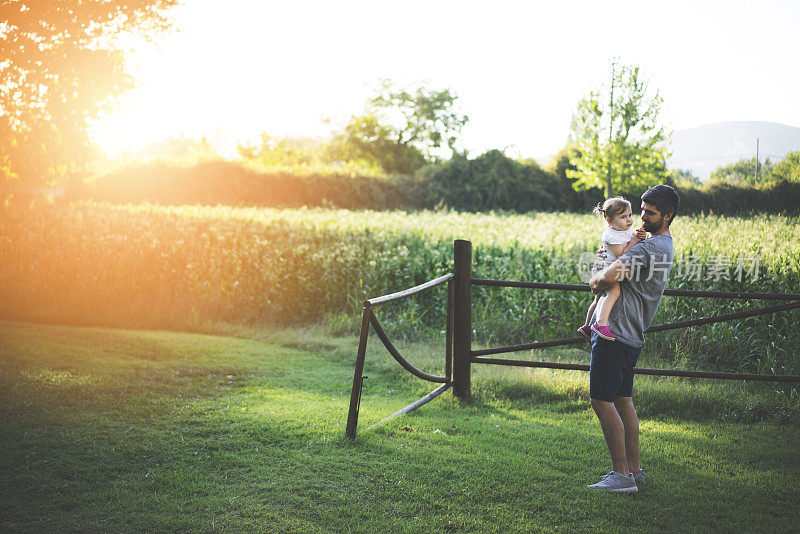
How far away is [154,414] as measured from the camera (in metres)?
4.63

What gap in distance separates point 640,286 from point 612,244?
0.36 metres

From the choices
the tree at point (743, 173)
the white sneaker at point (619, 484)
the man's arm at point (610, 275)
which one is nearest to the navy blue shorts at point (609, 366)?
the man's arm at point (610, 275)

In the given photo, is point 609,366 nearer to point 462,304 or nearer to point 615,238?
point 615,238

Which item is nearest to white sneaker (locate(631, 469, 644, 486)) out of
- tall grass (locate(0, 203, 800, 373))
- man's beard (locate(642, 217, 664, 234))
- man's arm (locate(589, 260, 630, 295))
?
man's arm (locate(589, 260, 630, 295))

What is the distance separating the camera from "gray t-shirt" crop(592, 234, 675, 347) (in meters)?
2.97

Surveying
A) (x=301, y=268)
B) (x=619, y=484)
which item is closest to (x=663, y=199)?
(x=619, y=484)

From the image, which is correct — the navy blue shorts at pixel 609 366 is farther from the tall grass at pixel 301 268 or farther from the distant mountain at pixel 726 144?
the distant mountain at pixel 726 144

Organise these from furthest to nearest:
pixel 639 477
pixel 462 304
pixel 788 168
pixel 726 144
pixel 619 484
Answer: pixel 726 144 < pixel 788 168 < pixel 462 304 < pixel 639 477 < pixel 619 484


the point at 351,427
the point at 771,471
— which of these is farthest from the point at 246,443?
the point at 771,471

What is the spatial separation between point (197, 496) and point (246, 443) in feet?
2.61

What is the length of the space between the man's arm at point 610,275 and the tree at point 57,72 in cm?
902

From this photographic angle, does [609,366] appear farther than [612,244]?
No

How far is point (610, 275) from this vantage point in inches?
119

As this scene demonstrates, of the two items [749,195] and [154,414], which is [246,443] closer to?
[154,414]
